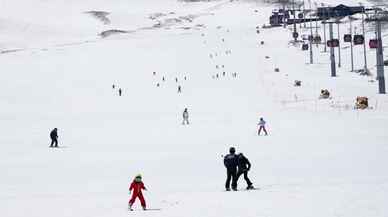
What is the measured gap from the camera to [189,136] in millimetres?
28766

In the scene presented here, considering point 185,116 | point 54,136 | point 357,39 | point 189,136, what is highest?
point 357,39

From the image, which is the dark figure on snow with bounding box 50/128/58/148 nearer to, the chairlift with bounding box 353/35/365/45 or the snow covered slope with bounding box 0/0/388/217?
the snow covered slope with bounding box 0/0/388/217

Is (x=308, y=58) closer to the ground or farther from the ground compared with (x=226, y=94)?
farther from the ground

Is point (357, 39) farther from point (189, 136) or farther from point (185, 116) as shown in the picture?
point (189, 136)

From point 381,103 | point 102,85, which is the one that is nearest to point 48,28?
point 102,85

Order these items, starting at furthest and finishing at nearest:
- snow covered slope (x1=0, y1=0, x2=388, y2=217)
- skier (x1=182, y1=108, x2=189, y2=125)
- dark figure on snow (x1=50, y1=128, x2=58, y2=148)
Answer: skier (x1=182, y1=108, x2=189, y2=125) → dark figure on snow (x1=50, y1=128, x2=58, y2=148) → snow covered slope (x1=0, y1=0, x2=388, y2=217)

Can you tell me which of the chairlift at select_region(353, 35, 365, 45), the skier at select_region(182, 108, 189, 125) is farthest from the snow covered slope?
the chairlift at select_region(353, 35, 365, 45)

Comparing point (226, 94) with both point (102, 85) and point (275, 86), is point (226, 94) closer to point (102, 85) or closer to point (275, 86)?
point (275, 86)

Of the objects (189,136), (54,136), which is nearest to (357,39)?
(189,136)

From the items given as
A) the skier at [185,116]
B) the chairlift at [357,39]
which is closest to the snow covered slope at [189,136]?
the skier at [185,116]

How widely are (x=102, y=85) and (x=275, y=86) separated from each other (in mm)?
16229

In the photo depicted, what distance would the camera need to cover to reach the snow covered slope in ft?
44.4

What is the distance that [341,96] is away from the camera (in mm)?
42625

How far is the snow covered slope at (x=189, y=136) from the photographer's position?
44.4 feet
